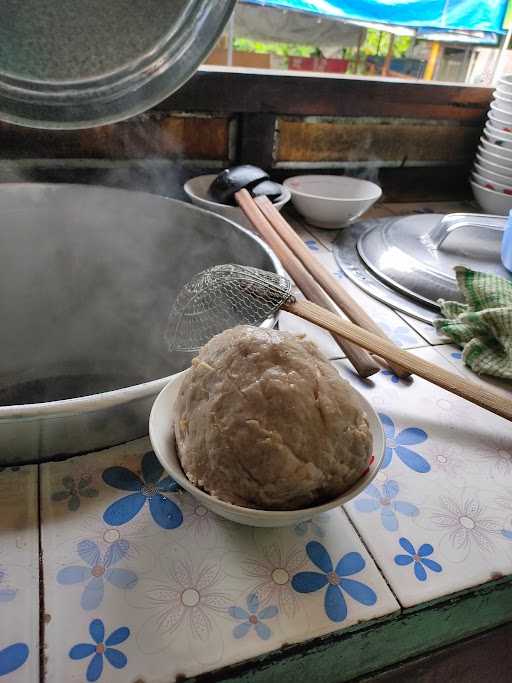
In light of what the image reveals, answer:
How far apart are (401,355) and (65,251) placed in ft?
3.99

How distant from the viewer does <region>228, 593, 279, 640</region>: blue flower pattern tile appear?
24.9 inches

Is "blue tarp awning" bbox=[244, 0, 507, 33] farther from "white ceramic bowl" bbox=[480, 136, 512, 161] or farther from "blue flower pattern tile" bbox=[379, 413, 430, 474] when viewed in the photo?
"blue flower pattern tile" bbox=[379, 413, 430, 474]

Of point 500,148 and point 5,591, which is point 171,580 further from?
point 500,148

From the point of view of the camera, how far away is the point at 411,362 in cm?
97

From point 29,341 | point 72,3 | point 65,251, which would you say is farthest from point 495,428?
point 29,341

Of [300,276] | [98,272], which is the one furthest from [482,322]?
[98,272]

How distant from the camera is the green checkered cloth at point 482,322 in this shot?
116 cm

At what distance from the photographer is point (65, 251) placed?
1676 mm

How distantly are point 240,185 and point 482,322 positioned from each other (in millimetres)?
855

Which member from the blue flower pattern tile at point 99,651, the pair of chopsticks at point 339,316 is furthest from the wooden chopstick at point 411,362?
the blue flower pattern tile at point 99,651

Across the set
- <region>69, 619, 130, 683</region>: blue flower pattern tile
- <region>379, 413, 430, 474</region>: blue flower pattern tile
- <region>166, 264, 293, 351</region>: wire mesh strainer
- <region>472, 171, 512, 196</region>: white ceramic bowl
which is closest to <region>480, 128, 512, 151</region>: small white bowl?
<region>472, 171, 512, 196</region>: white ceramic bowl

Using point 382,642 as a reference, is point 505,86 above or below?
above

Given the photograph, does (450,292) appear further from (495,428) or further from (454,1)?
(454,1)

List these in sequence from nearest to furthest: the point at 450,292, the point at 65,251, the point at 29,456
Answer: the point at 29,456, the point at 450,292, the point at 65,251
